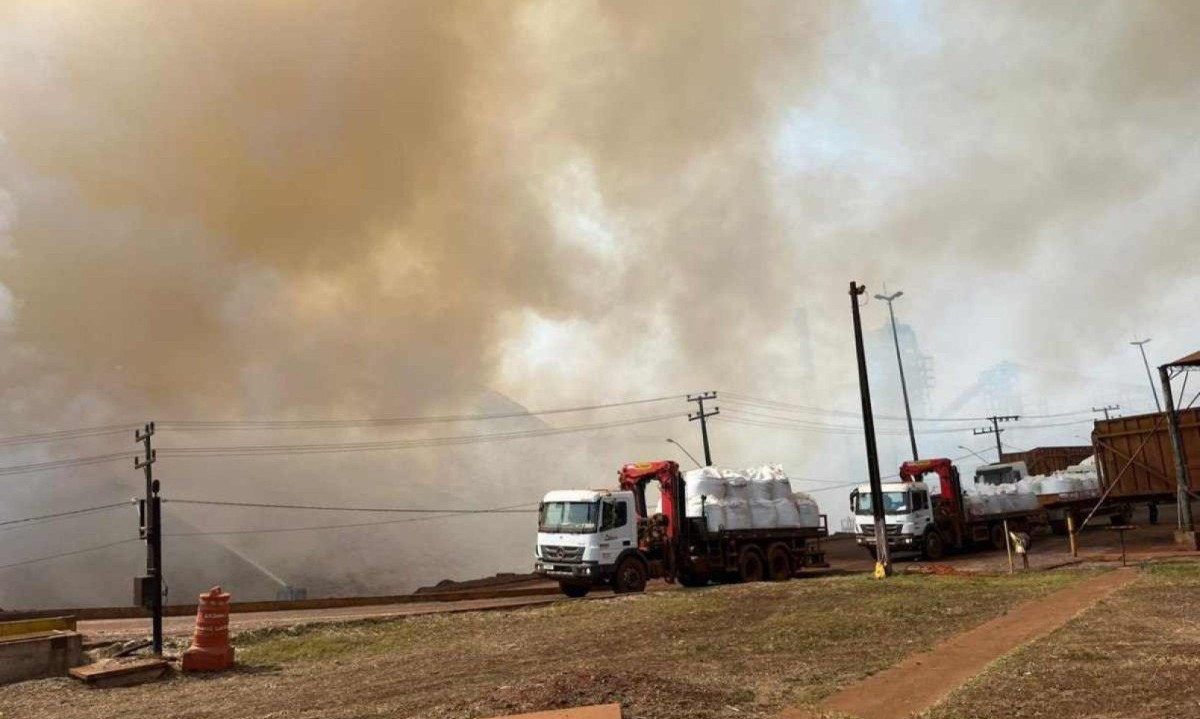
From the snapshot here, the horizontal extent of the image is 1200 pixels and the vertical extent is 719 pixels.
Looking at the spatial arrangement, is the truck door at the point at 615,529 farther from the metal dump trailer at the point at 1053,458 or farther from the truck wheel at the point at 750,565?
the metal dump trailer at the point at 1053,458

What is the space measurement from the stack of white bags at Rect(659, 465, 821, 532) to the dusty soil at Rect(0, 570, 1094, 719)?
5.81 metres

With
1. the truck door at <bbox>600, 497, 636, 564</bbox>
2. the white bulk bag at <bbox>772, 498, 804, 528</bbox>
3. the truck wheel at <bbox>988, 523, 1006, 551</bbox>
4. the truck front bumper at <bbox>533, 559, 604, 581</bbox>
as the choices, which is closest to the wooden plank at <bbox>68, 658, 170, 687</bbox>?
the truck front bumper at <bbox>533, 559, 604, 581</bbox>

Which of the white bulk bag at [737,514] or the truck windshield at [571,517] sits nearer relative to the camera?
the truck windshield at [571,517]

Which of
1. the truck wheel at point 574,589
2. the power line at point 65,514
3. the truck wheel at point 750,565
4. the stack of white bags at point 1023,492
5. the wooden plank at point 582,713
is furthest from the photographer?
the power line at point 65,514

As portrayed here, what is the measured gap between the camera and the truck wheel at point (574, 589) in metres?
20.4

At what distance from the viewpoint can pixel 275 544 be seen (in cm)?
6712

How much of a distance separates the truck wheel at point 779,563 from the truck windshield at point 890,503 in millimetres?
5718

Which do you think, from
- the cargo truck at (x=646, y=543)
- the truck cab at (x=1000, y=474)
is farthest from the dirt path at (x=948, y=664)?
the truck cab at (x=1000, y=474)

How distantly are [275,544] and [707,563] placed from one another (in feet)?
185

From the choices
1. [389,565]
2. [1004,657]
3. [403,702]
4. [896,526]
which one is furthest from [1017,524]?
[389,565]

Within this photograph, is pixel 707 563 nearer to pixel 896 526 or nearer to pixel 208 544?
pixel 896 526

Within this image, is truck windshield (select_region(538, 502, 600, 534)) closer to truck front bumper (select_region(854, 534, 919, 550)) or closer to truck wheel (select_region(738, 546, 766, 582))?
truck wheel (select_region(738, 546, 766, 582))

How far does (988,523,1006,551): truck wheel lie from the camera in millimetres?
30906

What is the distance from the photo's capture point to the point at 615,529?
66.6 ft
